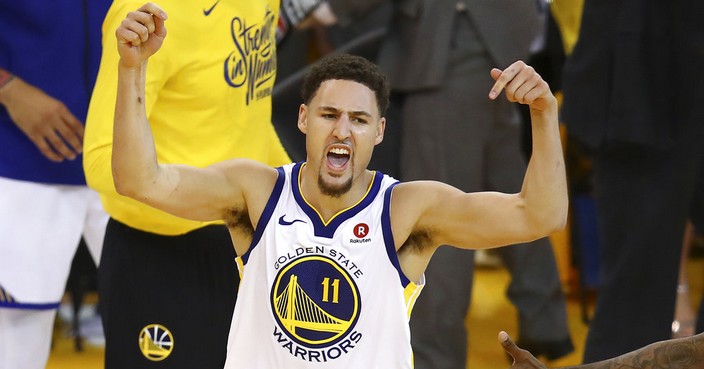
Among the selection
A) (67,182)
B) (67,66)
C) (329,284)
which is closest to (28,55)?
(67,66)

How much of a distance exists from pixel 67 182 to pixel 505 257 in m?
2.45

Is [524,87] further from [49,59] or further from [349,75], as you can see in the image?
[49,59]

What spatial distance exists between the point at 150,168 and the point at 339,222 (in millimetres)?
570

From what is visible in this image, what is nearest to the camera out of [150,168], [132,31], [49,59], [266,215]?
[132,31]

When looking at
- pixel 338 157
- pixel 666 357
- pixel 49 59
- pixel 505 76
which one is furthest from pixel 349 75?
pixel 49 59

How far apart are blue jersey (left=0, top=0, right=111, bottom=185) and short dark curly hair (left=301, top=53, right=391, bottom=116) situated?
4.07 ft

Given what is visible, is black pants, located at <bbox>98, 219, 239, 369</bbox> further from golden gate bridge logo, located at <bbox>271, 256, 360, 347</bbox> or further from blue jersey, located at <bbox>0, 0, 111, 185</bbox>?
golden gate bridge logo, located at <bbox>271, 256, 360, 347</bbox>

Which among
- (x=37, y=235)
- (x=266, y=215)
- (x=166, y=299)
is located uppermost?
(x=266, y=215)

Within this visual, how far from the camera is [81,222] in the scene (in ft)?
15.3

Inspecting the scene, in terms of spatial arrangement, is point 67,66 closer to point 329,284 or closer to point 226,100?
point 226,100

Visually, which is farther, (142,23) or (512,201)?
(512,201)

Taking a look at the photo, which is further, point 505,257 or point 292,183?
point 505,257

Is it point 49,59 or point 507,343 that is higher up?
point 49,59

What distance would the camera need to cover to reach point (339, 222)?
364 centimetres
